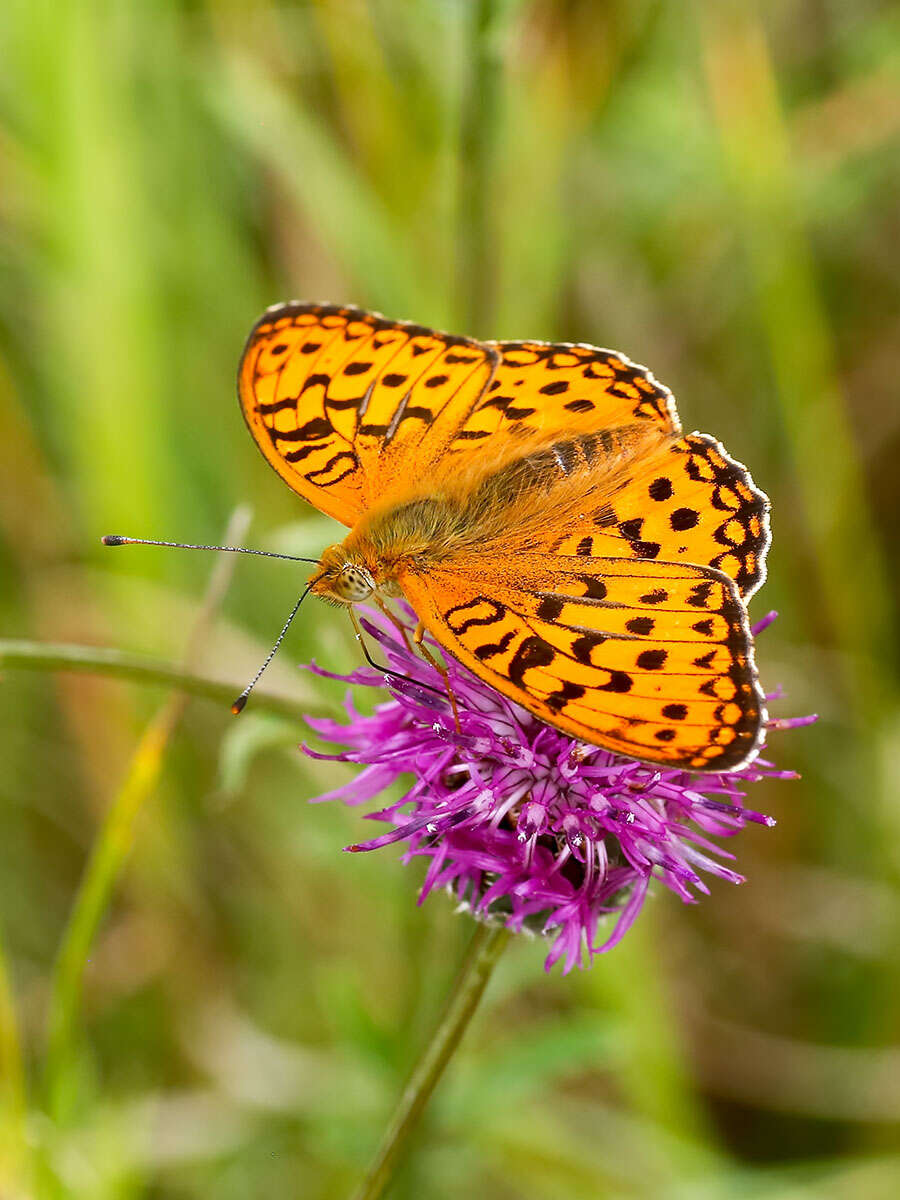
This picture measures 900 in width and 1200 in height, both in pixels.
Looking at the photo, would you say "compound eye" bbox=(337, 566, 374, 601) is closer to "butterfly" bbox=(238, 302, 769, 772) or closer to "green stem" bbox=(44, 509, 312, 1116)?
"butterfly" bbox=(238, 302, 769, 772)

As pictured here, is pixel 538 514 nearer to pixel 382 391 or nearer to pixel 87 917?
pixel 382 391

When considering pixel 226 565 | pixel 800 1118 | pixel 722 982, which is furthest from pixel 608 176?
pixel 800 1118

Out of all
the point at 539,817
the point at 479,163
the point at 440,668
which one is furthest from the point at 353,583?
the point at 479,163

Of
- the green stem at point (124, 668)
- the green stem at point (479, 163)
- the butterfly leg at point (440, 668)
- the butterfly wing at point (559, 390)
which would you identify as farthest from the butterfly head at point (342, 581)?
the green stem at point (479, 163)

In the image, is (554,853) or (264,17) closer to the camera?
(554,853)

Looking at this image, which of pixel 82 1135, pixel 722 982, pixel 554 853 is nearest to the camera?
pixel 554 853

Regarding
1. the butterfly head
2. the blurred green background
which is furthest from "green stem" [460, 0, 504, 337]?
the butterfly head

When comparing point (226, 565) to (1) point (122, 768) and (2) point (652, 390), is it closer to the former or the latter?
(2) point (652, 390)
